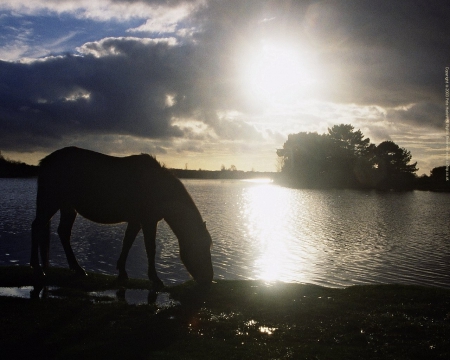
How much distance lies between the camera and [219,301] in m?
7.80

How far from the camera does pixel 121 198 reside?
365 inches

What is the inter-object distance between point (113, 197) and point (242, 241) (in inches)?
517

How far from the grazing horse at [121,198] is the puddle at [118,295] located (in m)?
0.73

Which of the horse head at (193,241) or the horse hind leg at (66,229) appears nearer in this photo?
the horse head at (193,241)

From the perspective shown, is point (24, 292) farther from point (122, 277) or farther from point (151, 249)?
point (151, 249)

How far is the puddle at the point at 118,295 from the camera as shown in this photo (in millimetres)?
7543

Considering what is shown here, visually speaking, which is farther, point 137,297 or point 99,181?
point 99,181

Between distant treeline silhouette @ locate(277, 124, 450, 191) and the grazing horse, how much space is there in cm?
9820

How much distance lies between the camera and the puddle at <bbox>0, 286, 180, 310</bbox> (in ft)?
24.7

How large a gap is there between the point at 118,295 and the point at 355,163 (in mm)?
101546

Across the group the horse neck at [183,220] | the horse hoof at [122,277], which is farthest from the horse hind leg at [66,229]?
the horse neck at [183,220]

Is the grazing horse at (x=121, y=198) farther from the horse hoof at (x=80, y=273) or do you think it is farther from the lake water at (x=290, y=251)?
the lake water at (x=290, y=251)

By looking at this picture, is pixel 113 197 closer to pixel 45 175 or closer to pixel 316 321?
pixel 45 175

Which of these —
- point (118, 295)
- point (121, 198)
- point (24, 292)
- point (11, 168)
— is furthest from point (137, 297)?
point (11, 168)
